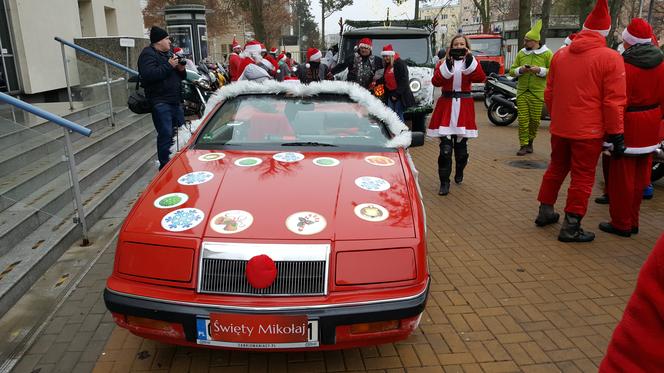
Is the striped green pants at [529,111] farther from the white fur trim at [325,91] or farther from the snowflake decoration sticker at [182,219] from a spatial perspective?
the snowflake decoration sticker at [182,219]

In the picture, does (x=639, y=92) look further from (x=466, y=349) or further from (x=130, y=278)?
(x=130, y=278)

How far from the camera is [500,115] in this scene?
12062 millimetres

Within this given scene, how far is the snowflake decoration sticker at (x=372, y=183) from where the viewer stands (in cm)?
315

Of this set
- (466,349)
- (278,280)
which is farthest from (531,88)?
(278,280)

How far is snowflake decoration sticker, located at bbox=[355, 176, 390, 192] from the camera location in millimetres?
3148

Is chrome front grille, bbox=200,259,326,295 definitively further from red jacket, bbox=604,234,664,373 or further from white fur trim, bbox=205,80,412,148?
white fur trim, bbox=205,80,412,148

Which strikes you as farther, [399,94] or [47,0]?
[47,0]

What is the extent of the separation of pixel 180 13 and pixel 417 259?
1953cm

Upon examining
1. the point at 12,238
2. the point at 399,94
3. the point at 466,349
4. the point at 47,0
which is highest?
the point at 47,0

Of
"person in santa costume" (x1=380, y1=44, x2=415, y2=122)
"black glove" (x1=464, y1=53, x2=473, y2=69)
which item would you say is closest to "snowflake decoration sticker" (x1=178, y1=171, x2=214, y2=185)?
"black glove" (x1=464, y1=53, x2=473, y2=69)

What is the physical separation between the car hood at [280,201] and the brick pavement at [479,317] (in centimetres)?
86

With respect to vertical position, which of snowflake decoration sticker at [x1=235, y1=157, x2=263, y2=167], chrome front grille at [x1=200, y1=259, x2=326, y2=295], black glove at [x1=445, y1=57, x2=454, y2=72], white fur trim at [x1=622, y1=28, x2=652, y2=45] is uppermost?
white fur trim at [x1=622, y1=28, x2=652, y2=45]

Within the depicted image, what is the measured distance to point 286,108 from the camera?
4.12m

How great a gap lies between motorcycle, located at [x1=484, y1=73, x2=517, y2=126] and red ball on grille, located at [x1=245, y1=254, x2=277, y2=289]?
33.4 feet
